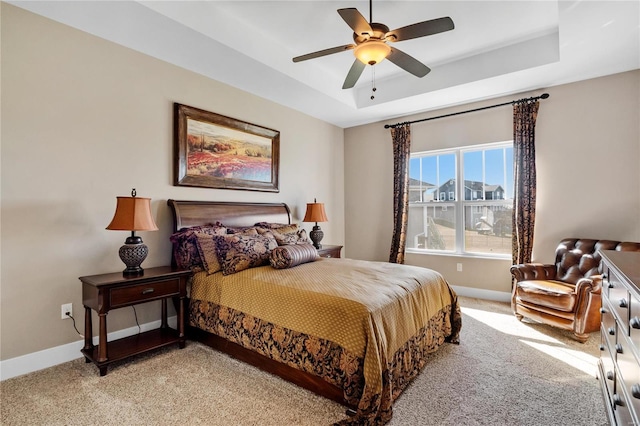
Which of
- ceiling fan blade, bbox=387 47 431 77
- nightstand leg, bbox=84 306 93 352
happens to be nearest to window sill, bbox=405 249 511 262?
ceiling fan blade, bbox=387 47 431 77

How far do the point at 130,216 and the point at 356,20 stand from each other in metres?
2.29

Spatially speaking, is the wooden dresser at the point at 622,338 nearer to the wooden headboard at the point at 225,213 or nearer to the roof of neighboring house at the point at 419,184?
the roof of neighboring house at the point at 419,184

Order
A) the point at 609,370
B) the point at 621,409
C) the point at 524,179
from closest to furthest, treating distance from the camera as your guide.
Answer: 1. the point at 621,409
2. the point at 609,370
3. the point at 524,179

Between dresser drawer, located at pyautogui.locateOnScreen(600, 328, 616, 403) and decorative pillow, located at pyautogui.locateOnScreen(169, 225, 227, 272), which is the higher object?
decorative pillow, located at pyautogui.locateOnScreen(169, 225, 227, 272)

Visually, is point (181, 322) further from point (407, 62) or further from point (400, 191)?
point (400, 191)

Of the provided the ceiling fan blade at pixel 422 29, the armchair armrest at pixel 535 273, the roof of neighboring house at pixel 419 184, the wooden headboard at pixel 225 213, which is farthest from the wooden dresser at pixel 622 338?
the wooden headboard at pixel 225 213

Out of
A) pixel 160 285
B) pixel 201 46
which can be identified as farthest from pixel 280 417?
pixel 201 46

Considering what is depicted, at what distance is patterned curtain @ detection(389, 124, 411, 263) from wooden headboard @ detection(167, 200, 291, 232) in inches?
71.2

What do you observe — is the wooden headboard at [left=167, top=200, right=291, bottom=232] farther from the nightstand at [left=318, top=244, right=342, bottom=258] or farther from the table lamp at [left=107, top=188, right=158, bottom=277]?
the nightstand at [left=318, top=244, right=342, bottom=258]

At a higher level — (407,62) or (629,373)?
(407,62)

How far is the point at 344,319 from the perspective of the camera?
189 centimetres

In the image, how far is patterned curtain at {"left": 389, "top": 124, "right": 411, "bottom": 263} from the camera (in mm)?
4953

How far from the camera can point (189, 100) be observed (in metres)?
3.43

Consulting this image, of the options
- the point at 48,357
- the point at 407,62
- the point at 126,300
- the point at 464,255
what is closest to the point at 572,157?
the point at 464,255
